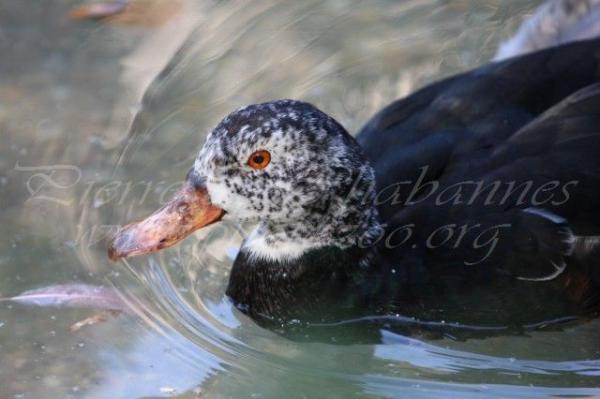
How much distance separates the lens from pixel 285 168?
4094 millimetres

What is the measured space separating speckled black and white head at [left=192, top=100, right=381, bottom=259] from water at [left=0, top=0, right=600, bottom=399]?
475mm

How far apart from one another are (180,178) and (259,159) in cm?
105

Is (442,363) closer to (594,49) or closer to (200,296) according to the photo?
(200,296)

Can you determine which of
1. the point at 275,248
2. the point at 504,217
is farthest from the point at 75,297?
the point at 504,217

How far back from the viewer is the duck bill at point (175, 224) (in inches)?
162

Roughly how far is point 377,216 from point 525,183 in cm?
53

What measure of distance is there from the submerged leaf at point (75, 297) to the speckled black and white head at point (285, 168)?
55 centimetres

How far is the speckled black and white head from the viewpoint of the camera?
4.06 meters

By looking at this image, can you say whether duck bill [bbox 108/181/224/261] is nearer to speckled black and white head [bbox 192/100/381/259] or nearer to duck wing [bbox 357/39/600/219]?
speckled black and white head [bbox 192/100/381/259]

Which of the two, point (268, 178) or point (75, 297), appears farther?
point (75, 297)

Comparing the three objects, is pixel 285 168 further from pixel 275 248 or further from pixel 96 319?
pixel 96 319

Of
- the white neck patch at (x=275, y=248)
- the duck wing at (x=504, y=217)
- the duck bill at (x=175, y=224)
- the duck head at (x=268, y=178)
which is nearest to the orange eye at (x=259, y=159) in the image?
the duck head at (x=268, y=178)

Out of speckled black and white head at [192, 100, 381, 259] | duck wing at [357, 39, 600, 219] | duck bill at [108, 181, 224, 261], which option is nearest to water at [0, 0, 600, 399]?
duck bill at [108, 181, 224, 261]

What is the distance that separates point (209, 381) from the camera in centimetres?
404
